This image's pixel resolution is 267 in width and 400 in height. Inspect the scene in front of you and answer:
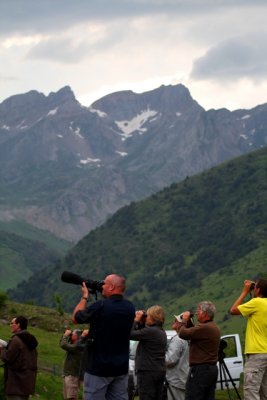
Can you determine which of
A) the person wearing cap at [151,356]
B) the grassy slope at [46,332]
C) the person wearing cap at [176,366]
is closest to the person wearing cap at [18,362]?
the person wearing cap at [151,356]

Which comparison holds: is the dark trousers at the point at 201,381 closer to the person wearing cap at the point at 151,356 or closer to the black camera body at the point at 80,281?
the person wearing cap at the point at 151,356

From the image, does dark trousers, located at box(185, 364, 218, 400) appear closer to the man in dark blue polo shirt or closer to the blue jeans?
the blue jeans

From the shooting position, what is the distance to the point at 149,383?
17266 mm

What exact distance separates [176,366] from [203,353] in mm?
2595

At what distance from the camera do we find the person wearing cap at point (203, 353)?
16.2 meters

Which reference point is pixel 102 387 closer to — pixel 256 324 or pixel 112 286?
pixel 112 286

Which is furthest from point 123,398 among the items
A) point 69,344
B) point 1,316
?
point 1,316

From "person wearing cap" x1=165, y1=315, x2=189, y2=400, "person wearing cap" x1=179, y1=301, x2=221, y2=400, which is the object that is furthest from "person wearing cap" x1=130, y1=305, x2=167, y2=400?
"person wearing cap" x1=165, y1=315, x2=189, y2=400

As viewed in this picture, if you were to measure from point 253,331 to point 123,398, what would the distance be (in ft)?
12.1

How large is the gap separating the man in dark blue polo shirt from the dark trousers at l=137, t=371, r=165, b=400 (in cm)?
386

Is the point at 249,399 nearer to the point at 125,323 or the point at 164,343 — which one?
the point at 164,343

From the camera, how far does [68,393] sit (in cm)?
2166

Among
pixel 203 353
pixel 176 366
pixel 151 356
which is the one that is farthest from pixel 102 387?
pixel 176 366

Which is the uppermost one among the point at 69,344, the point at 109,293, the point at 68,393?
the point at 109,293
